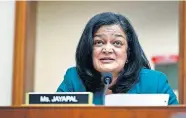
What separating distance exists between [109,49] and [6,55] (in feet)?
4.14

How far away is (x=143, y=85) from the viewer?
60.4 inches

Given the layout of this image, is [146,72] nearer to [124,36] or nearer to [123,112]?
[124,36]

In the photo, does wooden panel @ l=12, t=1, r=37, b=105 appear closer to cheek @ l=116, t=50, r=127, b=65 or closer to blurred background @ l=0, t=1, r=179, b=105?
cheek @ l=116, t=50, r=127, b=65

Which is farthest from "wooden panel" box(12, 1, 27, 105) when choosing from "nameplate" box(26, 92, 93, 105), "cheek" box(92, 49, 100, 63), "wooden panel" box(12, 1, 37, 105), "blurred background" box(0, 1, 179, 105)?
"blurred background" box(0, 1, 179, 105)

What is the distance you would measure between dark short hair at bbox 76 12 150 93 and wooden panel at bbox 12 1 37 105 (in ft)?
3.35

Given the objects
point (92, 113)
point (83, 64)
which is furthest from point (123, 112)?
point (83, 64)

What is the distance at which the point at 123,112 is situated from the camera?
108 centimetres

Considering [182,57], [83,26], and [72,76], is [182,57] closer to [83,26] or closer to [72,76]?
[72,76]

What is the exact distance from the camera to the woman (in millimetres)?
1511

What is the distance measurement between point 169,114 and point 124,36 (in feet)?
1.81

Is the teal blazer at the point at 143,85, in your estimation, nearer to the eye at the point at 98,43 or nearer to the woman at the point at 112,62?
the woman at the point at 112,62

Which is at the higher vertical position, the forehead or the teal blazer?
the forehead

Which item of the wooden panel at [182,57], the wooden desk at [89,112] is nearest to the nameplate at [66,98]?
the wooden desk at [89,112]

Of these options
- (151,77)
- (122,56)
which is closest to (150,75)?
(151,77)
